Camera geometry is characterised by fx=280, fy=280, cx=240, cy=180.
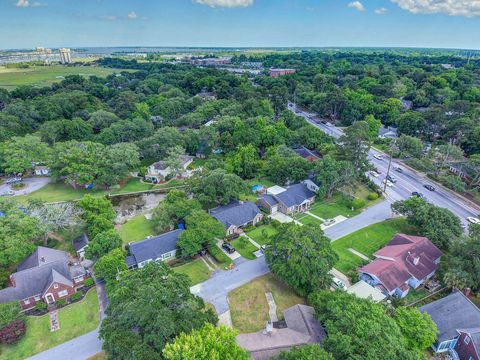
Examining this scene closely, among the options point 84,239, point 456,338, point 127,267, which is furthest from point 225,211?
point 456,338

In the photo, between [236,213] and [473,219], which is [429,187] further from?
[236,213]

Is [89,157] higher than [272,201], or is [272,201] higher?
[89,157]

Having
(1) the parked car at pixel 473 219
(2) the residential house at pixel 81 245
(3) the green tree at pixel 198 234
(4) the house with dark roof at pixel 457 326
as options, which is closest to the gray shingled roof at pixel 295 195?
(3) the green tree at pixel 198 234

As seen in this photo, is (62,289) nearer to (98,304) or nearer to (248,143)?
(98,304)

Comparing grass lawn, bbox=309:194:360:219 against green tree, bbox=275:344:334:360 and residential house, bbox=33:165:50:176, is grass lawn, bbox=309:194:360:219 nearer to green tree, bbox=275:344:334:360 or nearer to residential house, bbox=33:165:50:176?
green tree, bbox=275:344:334:360

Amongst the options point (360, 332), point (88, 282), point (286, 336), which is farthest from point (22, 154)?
point (360, 332)

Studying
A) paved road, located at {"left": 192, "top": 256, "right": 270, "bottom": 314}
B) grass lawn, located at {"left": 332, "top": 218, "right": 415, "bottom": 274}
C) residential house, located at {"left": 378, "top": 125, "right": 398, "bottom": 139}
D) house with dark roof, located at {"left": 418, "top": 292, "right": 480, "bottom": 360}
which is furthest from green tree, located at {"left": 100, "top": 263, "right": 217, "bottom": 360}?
residential house, located at {"left": 378, "top": 125, "right": 398, "bottom": 139}
